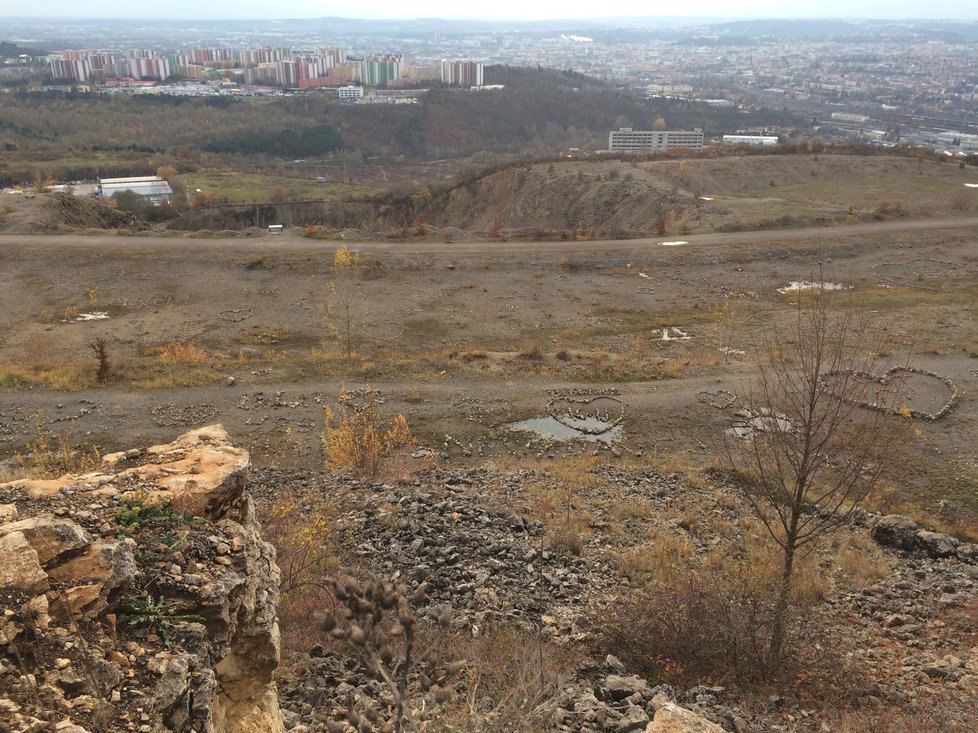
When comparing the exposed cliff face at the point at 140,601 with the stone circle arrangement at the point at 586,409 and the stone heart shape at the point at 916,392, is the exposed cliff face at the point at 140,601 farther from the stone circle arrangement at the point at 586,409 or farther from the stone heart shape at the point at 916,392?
the stone heart shape at the point at 916,392

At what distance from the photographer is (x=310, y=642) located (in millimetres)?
8086

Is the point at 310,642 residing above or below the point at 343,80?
below

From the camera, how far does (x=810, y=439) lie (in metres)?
7.93

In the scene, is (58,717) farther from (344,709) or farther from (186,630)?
(344,709)

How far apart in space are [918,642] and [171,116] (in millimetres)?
142672

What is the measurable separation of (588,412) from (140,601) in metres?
13.5

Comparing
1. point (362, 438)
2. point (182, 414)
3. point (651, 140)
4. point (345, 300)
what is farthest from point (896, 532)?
point (651, 140)

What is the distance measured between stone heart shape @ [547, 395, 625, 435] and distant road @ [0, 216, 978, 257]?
16.3m

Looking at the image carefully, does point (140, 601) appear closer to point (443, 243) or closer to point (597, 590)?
point (597, 590)

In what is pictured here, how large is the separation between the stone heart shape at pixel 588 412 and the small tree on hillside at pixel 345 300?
24.0 feet

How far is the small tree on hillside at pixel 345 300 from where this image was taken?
23422mm

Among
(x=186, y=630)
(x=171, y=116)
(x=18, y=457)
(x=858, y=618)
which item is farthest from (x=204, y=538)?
(x=171, y=116)

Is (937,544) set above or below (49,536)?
below

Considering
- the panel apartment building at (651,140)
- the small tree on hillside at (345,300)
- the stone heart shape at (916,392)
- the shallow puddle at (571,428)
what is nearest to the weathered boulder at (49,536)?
the shallow puddle at (571,428)
